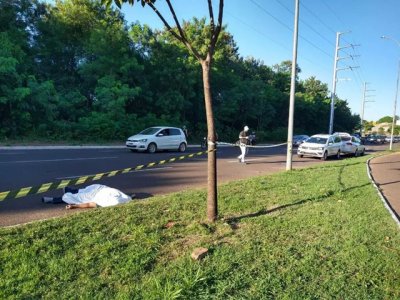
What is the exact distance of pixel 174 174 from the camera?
12.5 m

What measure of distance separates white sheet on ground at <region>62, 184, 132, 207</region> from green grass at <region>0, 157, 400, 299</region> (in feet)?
1.94

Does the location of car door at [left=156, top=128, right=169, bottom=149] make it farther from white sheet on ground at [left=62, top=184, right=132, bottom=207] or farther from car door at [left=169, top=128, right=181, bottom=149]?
white sheet on ground at [left=62, top=184, right=132, bottom=207]

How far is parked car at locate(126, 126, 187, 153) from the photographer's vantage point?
21.0 metres

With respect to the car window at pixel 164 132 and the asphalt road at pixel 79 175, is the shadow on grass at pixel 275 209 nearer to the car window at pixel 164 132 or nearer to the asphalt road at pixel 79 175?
the asphalt road at pixel 79 175

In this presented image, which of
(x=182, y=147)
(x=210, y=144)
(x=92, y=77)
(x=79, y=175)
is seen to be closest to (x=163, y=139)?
(x=182, y=147)

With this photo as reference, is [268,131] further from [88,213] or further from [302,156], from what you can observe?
[88,213]

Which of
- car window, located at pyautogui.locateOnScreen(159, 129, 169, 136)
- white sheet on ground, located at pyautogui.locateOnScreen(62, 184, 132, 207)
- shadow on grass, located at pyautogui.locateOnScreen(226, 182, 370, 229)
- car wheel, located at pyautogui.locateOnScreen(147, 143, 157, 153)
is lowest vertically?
car wheel, located at pyautogui.locateOnScreen(147, 143, 157, 153)

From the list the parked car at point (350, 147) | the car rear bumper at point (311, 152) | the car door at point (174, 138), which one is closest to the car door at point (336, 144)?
the parked car at point (350, 147)

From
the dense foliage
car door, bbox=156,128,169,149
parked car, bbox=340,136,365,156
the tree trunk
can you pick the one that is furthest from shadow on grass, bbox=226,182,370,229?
the dense foliage

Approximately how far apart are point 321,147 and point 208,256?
63.1ft

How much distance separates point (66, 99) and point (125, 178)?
21551 millimetres

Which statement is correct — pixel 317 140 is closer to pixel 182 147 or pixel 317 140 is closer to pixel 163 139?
pixel 182 147

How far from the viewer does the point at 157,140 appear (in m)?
21.6

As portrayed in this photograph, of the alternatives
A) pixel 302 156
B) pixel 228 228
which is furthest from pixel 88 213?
pixel 302 156
